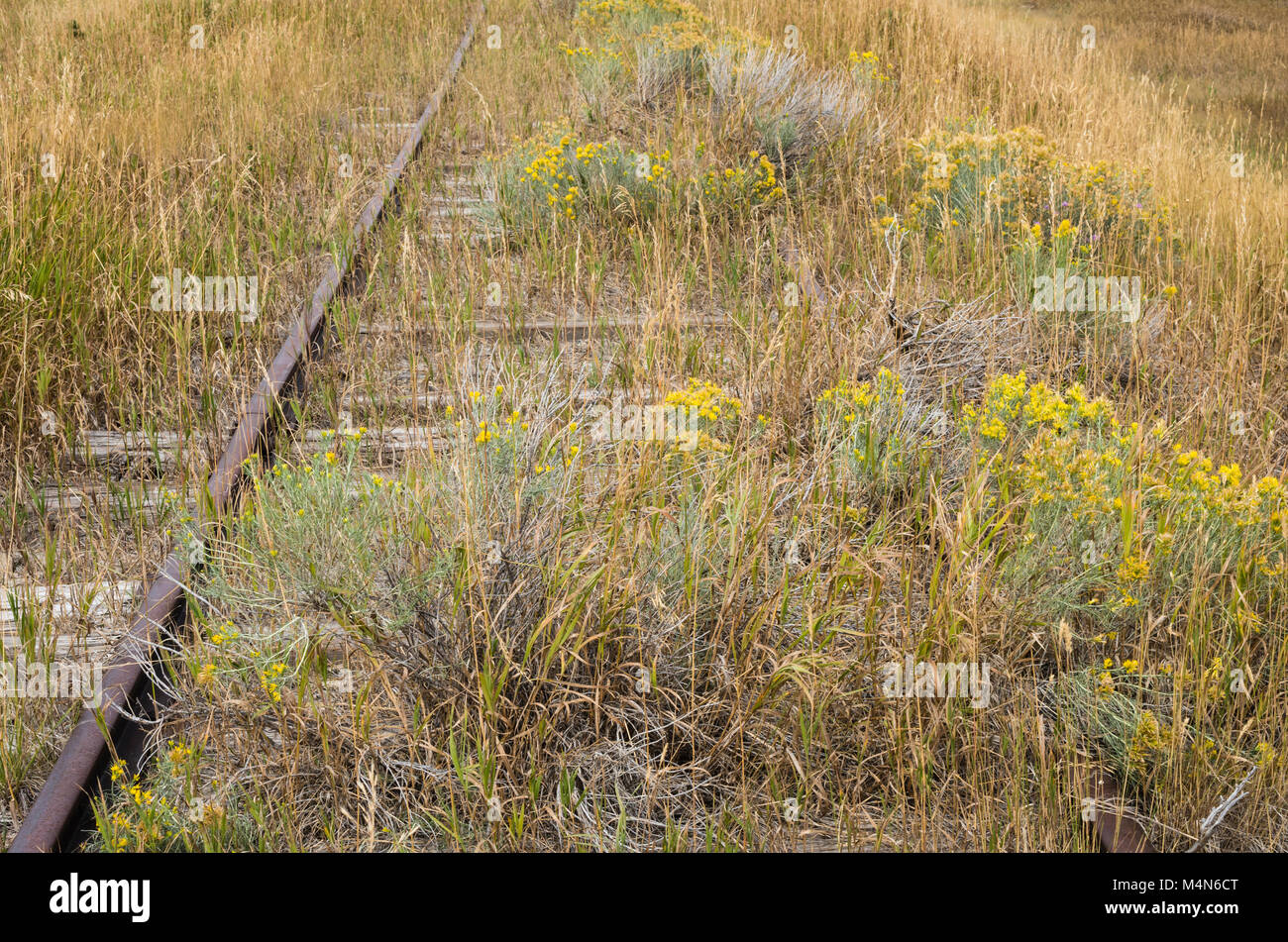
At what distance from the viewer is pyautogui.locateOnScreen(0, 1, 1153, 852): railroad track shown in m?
2.41

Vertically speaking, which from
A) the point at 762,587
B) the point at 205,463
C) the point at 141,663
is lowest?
the point at 141,663

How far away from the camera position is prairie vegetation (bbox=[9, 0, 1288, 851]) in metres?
2.44

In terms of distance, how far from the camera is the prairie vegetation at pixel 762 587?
7.99 feet

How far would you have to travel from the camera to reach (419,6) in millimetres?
11398

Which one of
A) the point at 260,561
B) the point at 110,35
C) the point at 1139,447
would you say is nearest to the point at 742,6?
the point at 110,35

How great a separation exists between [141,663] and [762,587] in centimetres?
176

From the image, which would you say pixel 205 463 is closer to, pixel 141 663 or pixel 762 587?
pixel 141 663

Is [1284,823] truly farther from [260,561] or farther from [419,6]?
[419,6]

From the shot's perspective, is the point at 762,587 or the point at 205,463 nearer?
the point at 762,587

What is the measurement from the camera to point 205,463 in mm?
3371

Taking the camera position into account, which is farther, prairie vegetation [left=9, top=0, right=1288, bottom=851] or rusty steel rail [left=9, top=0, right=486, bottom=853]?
prairie vegetation [left=9, top=0, right=1288, bottom=851]

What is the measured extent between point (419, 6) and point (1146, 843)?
11.8 metres

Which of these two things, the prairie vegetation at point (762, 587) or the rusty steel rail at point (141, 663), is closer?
the rusty steel rail at point (141, 663)

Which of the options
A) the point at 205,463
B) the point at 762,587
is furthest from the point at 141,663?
the point at 762,587
